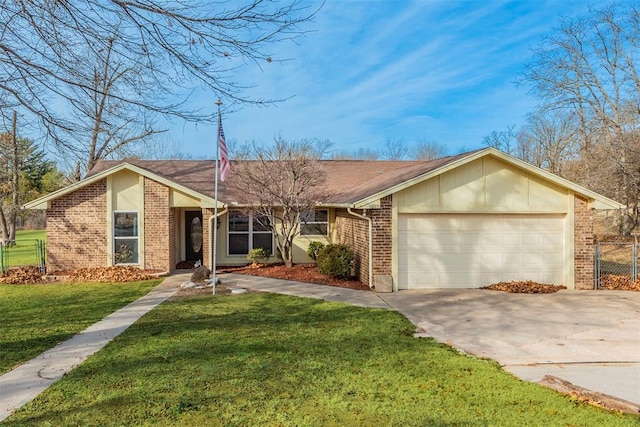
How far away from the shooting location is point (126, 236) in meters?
14.1

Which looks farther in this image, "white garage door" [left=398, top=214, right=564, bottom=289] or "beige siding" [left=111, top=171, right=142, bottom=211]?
"beige siding" [left=111, top=171, right=142, bottom=211]

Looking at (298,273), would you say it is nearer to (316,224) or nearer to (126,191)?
(316,224)

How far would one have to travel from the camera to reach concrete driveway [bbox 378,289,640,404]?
5414 millimetres

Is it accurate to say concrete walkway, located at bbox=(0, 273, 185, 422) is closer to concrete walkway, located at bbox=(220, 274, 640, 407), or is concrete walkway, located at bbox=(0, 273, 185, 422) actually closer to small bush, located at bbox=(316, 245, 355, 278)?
concrete walkway, located at bbox=(220, 274, 640, 407)

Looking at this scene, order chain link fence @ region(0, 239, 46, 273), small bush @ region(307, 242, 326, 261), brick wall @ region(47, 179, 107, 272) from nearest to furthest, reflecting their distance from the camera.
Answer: brick wall @ region(47, 179, 107, 272) < chain link fence @ region(0, 239, 46, 273) < small bush @ region(307, 242, 326, 261)

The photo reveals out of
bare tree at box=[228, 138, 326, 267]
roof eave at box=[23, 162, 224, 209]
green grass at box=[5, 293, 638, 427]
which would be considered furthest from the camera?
roof eave at box=[23, 162, 224, 209]

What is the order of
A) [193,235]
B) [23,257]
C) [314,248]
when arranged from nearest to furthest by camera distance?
1. [314,248]
2. [193,235]
3. [23,257]

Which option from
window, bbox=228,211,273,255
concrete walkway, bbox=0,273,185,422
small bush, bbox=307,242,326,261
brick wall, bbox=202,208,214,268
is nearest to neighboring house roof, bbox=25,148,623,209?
brick wall, bbox=202,208,214,268

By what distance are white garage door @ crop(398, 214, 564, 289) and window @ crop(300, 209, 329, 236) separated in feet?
16.3

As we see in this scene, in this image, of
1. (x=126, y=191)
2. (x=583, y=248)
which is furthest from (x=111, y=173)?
(x=583, y=248)

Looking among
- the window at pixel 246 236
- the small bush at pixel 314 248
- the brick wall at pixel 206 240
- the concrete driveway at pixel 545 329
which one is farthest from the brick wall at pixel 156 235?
the concrete driveway at pixel 545 329

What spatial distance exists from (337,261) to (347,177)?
6739mm

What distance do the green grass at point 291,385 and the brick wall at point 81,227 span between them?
7.83 meters

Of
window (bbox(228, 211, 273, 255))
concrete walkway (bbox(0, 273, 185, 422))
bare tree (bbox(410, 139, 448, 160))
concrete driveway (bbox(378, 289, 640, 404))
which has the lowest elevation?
concrete driveway (bbox(378, 289, 640, 404))
